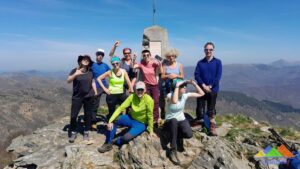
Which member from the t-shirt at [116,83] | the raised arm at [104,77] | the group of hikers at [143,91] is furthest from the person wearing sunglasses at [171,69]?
the raised arm at [104,77]

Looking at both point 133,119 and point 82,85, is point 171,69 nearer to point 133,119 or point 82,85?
point 133,119

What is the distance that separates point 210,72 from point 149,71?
8.56 feet

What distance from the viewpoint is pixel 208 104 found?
11641 millimetres

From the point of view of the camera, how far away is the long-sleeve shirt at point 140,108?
10156mm

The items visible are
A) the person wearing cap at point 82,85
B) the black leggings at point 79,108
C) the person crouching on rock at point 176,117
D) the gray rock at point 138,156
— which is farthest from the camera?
the black leggings at point 79,108

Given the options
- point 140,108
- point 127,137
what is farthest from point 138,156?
point 140,108

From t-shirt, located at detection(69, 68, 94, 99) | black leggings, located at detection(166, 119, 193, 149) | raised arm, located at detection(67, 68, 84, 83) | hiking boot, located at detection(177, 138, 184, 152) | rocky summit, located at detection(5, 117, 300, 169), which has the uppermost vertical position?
raised arm, located at detection(67, 68, 84, 83)

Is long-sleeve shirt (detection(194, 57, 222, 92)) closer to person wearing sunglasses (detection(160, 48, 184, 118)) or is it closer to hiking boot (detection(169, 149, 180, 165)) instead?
person wearing sunglasses (detection(160, 48, 184, 118))

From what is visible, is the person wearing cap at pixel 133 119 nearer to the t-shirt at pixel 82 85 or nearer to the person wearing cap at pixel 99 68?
the t-shirt at pixel 82 85

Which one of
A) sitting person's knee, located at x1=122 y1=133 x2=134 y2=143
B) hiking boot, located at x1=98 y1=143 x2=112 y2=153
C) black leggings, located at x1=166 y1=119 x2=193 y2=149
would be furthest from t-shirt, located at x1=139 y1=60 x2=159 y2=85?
hiking boot, located at x1=98 y1=143 x2=112 y2=153

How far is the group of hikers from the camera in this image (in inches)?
392

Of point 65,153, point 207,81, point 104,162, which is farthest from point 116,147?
point 207,81

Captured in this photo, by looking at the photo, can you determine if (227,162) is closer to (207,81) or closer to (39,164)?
(207,81)

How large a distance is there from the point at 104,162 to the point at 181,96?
3.91 meters
